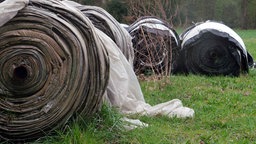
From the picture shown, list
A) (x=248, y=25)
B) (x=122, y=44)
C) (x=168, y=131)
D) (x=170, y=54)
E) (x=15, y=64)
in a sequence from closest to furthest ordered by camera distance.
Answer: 1. (x=15, y=64)
2. (x=168, y=131)
3. (x=122, y=44)
4. (x=170, y=54)
5. (x=248, y=25)

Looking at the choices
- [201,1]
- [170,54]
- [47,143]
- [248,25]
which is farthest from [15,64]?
[248,25]

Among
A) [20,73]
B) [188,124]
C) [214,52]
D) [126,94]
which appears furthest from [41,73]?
[214,52]

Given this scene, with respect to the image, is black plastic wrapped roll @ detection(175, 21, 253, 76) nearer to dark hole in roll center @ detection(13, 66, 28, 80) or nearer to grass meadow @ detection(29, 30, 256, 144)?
grass meadow @ detection(29, 30, 256, 144)

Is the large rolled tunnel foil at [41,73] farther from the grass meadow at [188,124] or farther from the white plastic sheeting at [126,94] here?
the white plastic sheeting at [126,94]

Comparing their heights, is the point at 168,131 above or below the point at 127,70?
below

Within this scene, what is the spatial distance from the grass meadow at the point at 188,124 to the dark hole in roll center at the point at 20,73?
1.74ft

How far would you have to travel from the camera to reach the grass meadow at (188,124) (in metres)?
3.95

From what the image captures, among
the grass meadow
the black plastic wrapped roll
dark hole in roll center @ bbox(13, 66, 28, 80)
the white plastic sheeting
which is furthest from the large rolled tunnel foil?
the black plastic wrapped roll

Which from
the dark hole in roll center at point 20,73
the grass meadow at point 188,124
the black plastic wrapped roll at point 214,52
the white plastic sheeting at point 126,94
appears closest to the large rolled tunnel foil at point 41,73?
the dark hole in roll center at point 20,73

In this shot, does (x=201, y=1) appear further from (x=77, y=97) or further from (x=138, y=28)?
(x=77, y=97)

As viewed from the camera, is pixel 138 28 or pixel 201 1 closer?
pixel 138 28

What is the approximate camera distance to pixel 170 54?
828 centimetres

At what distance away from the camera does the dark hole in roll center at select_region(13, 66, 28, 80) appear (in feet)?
12.2

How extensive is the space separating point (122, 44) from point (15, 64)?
2614 mm
